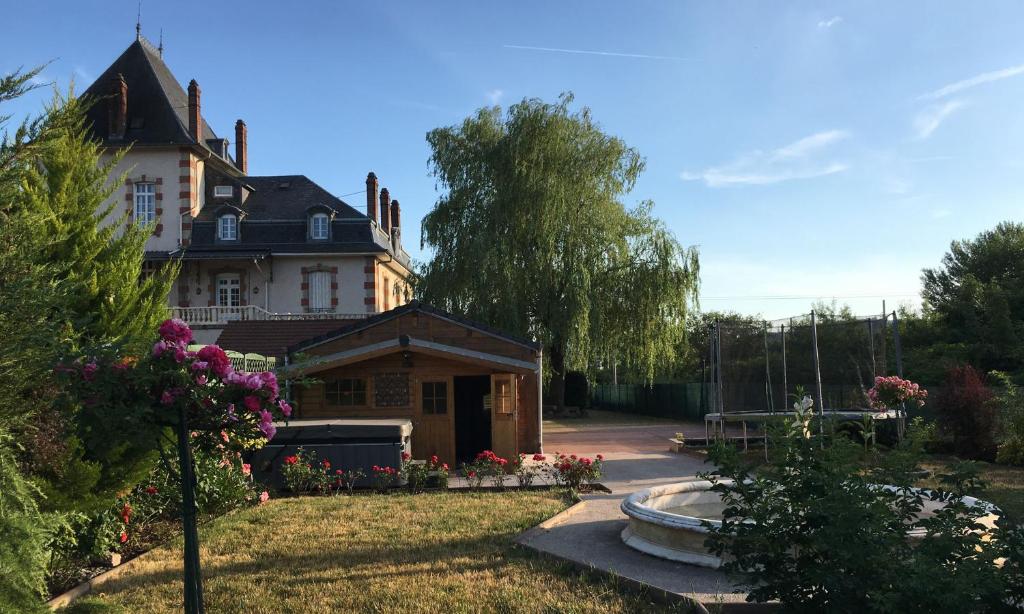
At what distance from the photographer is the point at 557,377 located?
3195 cm

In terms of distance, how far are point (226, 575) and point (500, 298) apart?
19.1 m

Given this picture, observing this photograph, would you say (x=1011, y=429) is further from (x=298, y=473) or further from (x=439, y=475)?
(x=298, y=473)

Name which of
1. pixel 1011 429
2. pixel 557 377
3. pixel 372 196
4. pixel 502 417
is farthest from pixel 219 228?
pixel 1011 429

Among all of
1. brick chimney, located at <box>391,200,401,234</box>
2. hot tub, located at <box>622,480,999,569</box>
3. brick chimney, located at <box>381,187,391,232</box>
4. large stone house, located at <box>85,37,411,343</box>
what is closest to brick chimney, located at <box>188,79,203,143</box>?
large stone house, located at <box>85,37,411,343</box>

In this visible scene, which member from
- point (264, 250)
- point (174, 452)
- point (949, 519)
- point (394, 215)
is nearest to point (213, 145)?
point (264, 250)

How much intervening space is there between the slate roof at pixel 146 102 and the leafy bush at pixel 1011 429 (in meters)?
30.6

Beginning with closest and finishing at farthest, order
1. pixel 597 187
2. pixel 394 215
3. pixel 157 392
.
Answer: pixel 157 392, pixel 597 187, pixel 394 215

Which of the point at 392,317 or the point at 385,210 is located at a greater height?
the point at 385,210

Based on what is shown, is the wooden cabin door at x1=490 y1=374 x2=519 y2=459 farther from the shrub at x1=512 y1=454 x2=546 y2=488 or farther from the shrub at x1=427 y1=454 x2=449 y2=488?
the shrub at x1=427 y1=454 x2=449 y2=488

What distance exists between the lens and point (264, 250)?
32.5 m

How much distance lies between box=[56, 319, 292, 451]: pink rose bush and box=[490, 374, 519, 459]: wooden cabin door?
416 inches

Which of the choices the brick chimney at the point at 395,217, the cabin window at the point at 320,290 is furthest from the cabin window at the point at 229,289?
the brick chimney at the point at 395,217

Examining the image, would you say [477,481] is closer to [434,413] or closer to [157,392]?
[434,413]

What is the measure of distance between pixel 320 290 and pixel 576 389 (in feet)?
42.1
